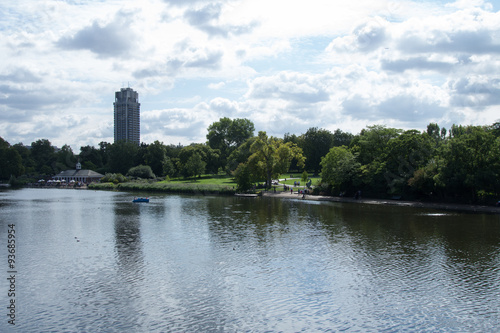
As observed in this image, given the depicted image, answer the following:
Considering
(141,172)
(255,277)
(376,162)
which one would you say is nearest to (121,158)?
(141,172)

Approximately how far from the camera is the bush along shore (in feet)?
250

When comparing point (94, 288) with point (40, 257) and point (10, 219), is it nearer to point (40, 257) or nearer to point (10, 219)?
point (40, 257)

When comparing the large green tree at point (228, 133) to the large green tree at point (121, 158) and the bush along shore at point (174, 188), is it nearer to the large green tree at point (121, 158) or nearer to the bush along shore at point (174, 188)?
the large green tree at point (121, 158)

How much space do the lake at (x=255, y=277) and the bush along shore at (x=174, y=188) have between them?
40701 mm

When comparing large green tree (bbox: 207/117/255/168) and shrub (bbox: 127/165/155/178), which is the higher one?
large green tree (bbox: 207/117/255/168)

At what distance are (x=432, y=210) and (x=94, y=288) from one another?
39.3m

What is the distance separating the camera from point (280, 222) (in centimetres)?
3744

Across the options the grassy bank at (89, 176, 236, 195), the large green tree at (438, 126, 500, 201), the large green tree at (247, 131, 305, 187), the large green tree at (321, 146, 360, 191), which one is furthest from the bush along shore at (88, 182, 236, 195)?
the large green tree at (438, 126, 500, 201)

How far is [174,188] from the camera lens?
83625mm

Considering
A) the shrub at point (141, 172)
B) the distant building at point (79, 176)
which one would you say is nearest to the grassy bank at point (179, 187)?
the shrub at point (141, 172)

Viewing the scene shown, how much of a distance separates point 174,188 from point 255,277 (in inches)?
2602

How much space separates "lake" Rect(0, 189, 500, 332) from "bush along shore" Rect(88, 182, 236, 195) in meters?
40.7

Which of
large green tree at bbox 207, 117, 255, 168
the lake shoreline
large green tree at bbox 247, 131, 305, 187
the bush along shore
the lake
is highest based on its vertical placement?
large green tree at bbox 207, 117, 255, 168

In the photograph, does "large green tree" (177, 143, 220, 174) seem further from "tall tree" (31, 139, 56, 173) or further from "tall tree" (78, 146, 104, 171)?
"tall tree" (31, 139, 56, 173)
